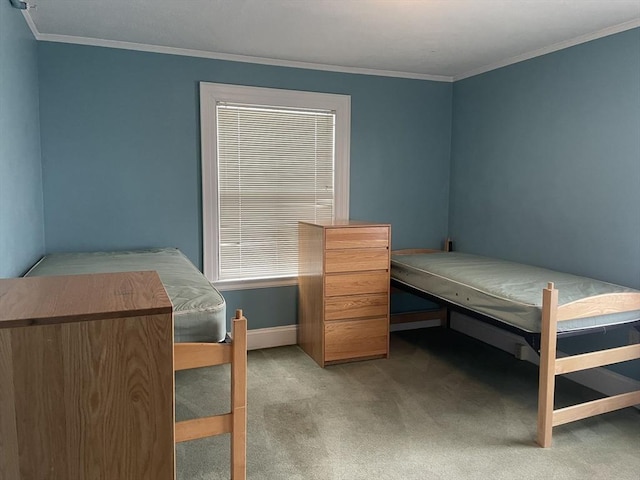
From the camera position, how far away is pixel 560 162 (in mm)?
3246

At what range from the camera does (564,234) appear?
10.6 ft

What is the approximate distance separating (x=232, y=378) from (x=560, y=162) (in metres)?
2.68

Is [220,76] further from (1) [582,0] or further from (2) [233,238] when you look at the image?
(1) [582,0]

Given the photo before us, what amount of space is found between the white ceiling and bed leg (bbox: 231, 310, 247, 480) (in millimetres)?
1745

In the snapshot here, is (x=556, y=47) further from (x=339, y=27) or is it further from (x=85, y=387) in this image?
(x=85, y=387)

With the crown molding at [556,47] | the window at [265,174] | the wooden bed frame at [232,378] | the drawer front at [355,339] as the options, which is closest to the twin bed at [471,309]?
the wooden bed frame at [232,378]

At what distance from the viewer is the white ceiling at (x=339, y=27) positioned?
253cm

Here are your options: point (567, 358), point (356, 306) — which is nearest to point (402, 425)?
point (567, 358)

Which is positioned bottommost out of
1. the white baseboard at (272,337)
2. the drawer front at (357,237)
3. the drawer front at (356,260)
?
the white baseboard at (272,337)

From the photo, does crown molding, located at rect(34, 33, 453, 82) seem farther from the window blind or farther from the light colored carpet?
the light colored carpet

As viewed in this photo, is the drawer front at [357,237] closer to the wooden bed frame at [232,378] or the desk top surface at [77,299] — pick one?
the wooden bed frame at [232,378]

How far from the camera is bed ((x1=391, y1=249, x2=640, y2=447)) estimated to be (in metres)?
2.32

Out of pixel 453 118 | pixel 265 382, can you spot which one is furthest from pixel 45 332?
pixel 453 118

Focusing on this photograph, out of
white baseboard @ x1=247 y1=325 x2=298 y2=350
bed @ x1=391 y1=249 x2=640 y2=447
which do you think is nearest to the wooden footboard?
bed @ x1=391 y1=249 x2=640 y2=447
